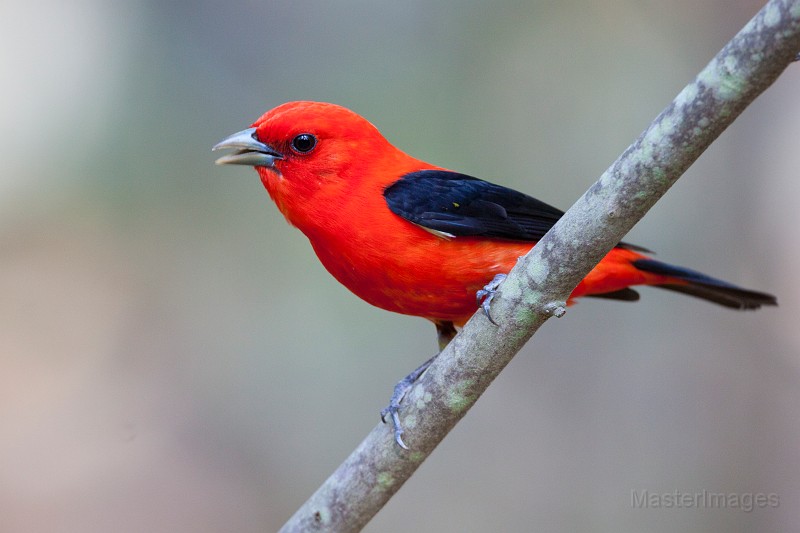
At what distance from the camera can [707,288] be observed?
434 cm

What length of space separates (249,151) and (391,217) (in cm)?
77

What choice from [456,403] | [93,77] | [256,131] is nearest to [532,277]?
[456,403]

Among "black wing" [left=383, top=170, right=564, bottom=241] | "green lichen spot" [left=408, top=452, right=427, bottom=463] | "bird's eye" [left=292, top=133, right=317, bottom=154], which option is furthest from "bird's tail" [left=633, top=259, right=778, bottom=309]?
"bird's eye" [left=292, top=133, right=317, bottom=154]

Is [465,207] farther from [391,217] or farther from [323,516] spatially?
[323,516]

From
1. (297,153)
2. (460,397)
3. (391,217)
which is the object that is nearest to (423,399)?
A: (460,397)

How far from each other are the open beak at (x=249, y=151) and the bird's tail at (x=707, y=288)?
1911 millimetres

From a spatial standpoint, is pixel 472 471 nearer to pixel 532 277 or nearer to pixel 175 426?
pixel 175 426

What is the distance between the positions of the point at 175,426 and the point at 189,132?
258 centimetres

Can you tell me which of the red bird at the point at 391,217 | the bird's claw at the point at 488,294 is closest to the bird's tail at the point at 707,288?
the red bird at the point at 391,217

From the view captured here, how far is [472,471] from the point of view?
6793mm

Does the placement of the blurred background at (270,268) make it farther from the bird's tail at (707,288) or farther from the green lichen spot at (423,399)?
the green lichen spot at (423,399)

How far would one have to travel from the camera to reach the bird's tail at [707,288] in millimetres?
4203

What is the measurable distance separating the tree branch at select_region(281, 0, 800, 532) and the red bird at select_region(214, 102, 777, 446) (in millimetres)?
203

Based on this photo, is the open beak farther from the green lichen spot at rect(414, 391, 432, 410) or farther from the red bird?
the green lichen spot at rect(414, 391, 432, 410)
